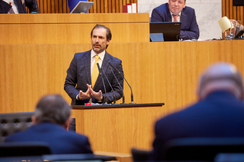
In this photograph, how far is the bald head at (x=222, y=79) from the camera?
4.72 feet

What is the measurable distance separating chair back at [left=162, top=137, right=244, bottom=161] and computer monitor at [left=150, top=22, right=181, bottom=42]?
4.07 m

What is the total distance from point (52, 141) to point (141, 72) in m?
3.43

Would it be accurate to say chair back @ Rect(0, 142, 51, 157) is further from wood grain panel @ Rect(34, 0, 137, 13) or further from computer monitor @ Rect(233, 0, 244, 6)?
wood grain panel @ Rect(34, 0, 137, 13)

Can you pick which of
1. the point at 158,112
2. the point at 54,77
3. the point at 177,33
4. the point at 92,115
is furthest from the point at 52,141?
the point at 177,33

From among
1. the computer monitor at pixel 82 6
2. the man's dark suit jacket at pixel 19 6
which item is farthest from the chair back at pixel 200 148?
the man's dark suit jacket at pixel 19 6

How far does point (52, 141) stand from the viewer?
1722mm

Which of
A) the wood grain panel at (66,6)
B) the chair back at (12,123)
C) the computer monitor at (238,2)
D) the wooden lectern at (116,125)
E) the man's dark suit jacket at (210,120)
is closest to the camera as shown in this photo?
the man's dark suit jacket at (210,120)

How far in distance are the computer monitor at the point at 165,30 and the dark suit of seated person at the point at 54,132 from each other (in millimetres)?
3590

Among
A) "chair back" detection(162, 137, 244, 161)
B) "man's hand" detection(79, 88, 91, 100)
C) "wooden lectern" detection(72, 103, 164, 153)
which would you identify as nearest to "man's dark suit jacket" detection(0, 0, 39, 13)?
"man's hand" detection(79, 88, 91, 100)

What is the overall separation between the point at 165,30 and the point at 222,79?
3.92m

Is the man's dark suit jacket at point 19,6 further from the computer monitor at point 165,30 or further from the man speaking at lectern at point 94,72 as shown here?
the computer monitor at point 165,30

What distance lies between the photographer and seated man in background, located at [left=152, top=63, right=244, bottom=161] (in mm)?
1375

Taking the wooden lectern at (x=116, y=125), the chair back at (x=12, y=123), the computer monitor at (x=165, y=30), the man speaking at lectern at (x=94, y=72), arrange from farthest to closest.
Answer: the computer monitor at (x=165, y=30)
the man speaking at lectern at (x=94, y=72)
the wooden lectern at (x=116, y=125)
the chair back at (x=12, y=123)

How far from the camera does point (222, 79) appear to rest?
145 centimetres
